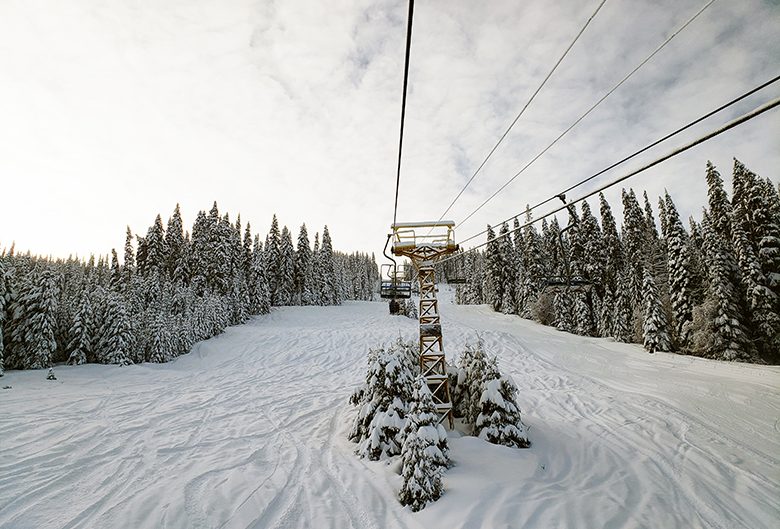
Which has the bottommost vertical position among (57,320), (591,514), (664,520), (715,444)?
(715,444)

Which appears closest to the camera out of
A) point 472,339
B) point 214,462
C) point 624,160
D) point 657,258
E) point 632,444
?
point 624,160

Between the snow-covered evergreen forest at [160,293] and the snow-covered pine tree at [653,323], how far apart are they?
Result: 4403 cm

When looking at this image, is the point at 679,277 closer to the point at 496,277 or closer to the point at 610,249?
the point at 610,249

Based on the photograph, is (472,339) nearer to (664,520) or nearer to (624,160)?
(664,520)

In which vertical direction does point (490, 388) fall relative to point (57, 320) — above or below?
below

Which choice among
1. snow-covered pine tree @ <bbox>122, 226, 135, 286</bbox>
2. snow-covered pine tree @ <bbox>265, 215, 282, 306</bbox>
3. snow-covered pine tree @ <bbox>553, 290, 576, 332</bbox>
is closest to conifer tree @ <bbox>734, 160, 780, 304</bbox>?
snow-covered pine tree @ <bbox>553, 290, 576, 332</bbox>

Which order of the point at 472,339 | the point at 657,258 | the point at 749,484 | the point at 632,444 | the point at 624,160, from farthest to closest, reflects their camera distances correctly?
the point at 657,258, the point at 472,339, the point at 632,444, the point at 749,484, the point at 624,160

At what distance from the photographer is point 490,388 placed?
10.1 meters

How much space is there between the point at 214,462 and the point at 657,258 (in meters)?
58.4

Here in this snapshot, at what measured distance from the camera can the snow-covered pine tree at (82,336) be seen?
22.6 m

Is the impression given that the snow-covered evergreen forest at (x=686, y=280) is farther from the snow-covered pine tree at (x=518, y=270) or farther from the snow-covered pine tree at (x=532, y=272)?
the snow-covered pine tree at (x=518, y=270)

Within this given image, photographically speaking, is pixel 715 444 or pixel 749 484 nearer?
pixel 749 484

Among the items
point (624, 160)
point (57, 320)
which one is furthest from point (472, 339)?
point (57, 320)

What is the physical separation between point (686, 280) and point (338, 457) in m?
37.3
